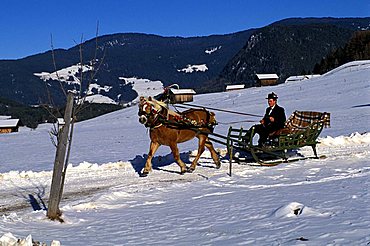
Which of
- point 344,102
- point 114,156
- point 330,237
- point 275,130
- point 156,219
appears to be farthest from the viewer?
point 344,102

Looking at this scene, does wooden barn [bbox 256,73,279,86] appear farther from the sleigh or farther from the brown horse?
the brown horse

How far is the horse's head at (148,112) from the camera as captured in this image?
A: 12.2m

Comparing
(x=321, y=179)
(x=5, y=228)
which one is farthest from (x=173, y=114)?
(x=5, y=228)

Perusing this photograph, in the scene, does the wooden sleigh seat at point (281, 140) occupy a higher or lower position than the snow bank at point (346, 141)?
higher

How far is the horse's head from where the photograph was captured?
12.2 metres

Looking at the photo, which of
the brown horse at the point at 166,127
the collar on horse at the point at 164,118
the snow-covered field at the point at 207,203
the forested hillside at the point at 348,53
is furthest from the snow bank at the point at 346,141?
the forested hillside at the point at 348,53

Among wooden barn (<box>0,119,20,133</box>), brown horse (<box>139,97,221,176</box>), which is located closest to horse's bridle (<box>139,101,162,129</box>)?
brown horse (<box>139,97,221,176</box>)

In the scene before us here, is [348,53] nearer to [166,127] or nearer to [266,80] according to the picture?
[266,80]

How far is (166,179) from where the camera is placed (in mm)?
12016

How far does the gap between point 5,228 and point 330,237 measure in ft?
14.9

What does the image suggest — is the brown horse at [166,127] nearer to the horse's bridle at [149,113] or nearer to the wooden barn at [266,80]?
the horse's bridle at [149,113]

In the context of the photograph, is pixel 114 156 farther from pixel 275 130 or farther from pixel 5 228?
pixel 5 228

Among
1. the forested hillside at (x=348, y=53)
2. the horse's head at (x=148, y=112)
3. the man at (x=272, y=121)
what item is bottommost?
the man at (x=272, y=121)

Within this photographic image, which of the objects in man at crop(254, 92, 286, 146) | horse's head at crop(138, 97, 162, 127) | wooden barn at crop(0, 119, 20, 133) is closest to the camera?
horse's head at crop(138, 97, 162, 127)
